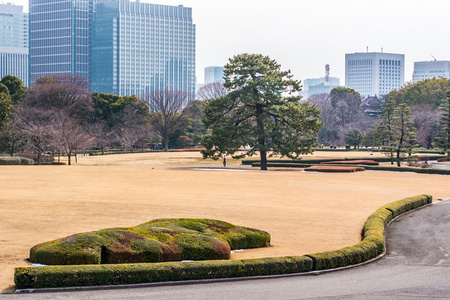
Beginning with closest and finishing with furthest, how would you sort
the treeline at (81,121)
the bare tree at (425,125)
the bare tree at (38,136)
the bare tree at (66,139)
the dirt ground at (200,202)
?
1. the dirt ground at (200,202)
2. the bare tree at (38,136)
3. the bare tree at (66,139)
4. the treeline at (81,121)
5. the bare tree at (425,125)

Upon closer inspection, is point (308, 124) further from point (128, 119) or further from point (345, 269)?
point (128, 119)

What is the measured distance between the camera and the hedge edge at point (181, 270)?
13083 mm

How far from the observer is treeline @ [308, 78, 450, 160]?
229 ft

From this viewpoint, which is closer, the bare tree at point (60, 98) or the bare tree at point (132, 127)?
the bare tree at point (60, 98)

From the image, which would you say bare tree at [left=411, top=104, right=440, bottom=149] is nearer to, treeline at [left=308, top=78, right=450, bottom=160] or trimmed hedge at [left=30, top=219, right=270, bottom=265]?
treeline at [left=308, top=78, right=450, bottom=160]

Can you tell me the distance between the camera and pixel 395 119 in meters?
65.4

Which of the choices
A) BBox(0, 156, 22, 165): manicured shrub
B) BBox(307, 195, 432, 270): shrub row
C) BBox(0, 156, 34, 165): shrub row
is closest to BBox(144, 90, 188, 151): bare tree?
BBox(0, 156, 34, 165): shrub row

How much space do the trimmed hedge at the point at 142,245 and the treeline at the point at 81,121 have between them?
51.5m

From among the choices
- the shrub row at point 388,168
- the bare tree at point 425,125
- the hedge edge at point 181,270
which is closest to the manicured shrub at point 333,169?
the shrub row at point 388,168

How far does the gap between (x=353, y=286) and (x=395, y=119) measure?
54.0 meters

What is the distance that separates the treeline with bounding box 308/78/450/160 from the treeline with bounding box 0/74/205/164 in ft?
106

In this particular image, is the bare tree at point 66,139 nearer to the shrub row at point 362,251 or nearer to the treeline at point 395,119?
the treeline at point 395,119

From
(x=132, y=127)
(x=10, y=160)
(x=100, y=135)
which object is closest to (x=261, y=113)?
(x=10, y=160)

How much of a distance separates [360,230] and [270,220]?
3.87m
